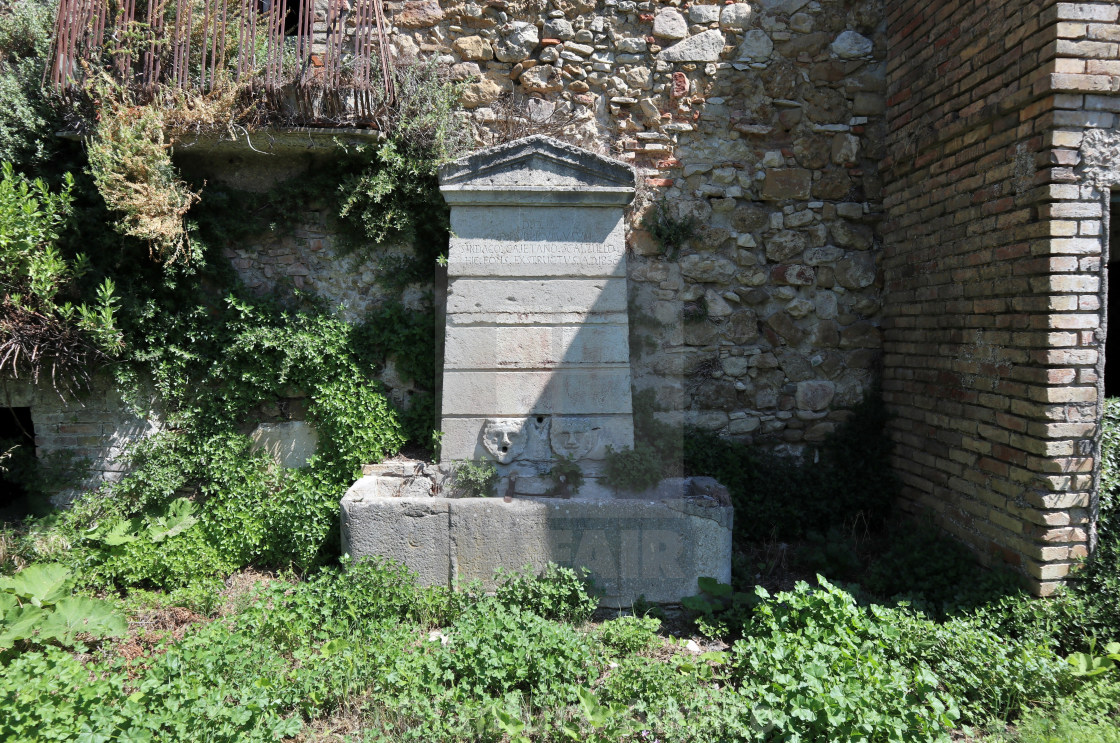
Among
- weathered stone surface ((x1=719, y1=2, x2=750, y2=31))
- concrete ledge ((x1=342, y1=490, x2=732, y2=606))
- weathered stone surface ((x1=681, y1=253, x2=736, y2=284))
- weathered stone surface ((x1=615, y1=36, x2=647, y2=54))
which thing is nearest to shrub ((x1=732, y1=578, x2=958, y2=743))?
concrete ledge ((x1=342, y1=490, x2=732, y2=606))

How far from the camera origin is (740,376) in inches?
202

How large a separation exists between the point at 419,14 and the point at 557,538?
4121mm

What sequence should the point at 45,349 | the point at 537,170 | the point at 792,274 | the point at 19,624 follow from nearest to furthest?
the point at 19,624
the point at 537,170
the point at 45,349
the point at 792,274

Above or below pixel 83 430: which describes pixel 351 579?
below

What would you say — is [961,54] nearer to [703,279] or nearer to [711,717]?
[703,279]

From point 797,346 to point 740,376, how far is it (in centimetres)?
54

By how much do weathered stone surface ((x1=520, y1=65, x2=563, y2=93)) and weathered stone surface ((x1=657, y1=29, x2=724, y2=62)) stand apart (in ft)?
2.74

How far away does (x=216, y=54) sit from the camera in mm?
4305

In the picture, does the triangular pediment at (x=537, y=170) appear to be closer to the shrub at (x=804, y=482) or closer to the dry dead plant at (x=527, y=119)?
the dry dead plant at (x=527, y=119)

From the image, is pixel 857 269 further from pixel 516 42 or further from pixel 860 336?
pixel 516 42

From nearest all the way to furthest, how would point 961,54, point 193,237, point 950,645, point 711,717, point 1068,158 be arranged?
point 711,717
point 950,645
point 1068,158
point 961,54
point 193,237

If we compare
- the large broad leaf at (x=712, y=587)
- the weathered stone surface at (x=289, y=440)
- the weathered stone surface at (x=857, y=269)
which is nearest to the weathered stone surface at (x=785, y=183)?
the weathered stone surface at (x=857, y=269)

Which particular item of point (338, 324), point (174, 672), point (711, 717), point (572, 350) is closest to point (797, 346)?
point (572, 350)

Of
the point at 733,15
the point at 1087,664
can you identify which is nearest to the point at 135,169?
the point at 733,15
